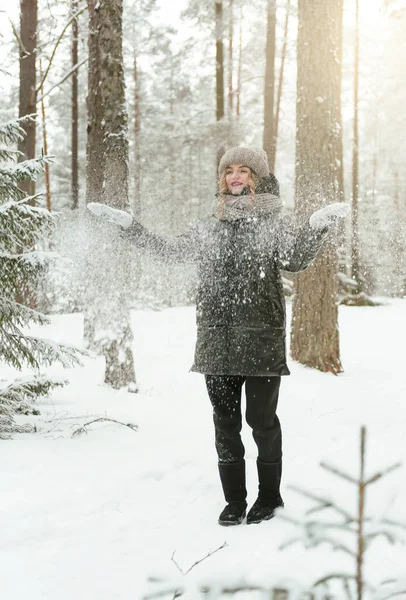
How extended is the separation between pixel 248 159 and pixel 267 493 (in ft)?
6.76

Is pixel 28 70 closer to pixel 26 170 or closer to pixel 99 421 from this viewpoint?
pixel 26 170

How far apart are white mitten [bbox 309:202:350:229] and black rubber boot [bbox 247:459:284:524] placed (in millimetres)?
1472

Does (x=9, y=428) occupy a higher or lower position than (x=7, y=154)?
lower

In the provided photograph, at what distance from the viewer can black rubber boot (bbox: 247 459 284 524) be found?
10.7ft

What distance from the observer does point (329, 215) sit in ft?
9.98

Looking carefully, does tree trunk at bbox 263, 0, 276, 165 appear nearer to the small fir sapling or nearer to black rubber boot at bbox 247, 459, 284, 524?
black rubber boot at bbox 247, 459, 284, 524

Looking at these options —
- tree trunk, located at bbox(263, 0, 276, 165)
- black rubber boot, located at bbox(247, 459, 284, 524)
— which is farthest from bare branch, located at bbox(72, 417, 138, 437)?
tree trunk, located at bbox(263, 0, 276, 165)

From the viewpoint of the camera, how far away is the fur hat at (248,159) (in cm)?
338

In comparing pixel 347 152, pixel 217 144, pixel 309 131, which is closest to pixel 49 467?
pixel 309 131

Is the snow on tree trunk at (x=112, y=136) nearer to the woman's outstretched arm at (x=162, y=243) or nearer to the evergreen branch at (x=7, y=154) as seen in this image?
the evergreen branch at (x=7, y=154)

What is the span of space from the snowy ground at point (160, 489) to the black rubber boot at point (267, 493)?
0.08 metres

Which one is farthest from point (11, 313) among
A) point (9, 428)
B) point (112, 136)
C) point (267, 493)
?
point (112, 136)

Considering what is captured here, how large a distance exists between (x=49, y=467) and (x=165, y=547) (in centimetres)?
134

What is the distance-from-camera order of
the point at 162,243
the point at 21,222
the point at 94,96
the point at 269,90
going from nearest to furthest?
the point at 162,243 → the point at 21,222 → the point at 94,96 → the point at 269,90
